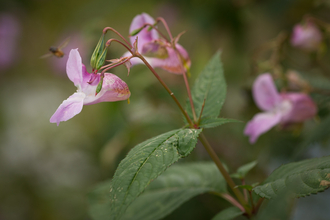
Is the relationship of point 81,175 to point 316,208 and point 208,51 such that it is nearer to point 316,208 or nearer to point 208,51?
point 208,51

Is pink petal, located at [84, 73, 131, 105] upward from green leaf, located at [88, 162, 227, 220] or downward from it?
upward

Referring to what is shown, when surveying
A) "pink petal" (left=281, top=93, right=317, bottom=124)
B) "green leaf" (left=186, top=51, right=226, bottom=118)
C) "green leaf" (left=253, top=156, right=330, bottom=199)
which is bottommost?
"pink petal" (left=281, top=93, right=317, bottom=124)

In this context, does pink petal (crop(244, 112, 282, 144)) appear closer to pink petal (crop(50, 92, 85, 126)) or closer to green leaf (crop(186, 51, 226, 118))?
green leaf (crop(186, 51, 226, 118))

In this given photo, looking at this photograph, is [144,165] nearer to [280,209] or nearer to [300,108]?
[280,209]

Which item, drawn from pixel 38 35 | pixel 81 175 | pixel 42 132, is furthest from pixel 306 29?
pixel 38 35

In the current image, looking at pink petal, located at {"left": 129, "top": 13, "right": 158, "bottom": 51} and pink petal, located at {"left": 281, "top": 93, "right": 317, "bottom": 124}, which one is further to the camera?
pink petal, located at {"left": 281, "top": 93, "right": 317, "bottom": 124}

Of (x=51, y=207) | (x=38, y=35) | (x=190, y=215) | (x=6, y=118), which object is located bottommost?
(x=190, y=215)

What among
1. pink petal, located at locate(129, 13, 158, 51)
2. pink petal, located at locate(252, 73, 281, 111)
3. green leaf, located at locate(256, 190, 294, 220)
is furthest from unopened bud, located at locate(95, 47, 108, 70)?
pink petal, located at locate(252, 73, 281, 111)
